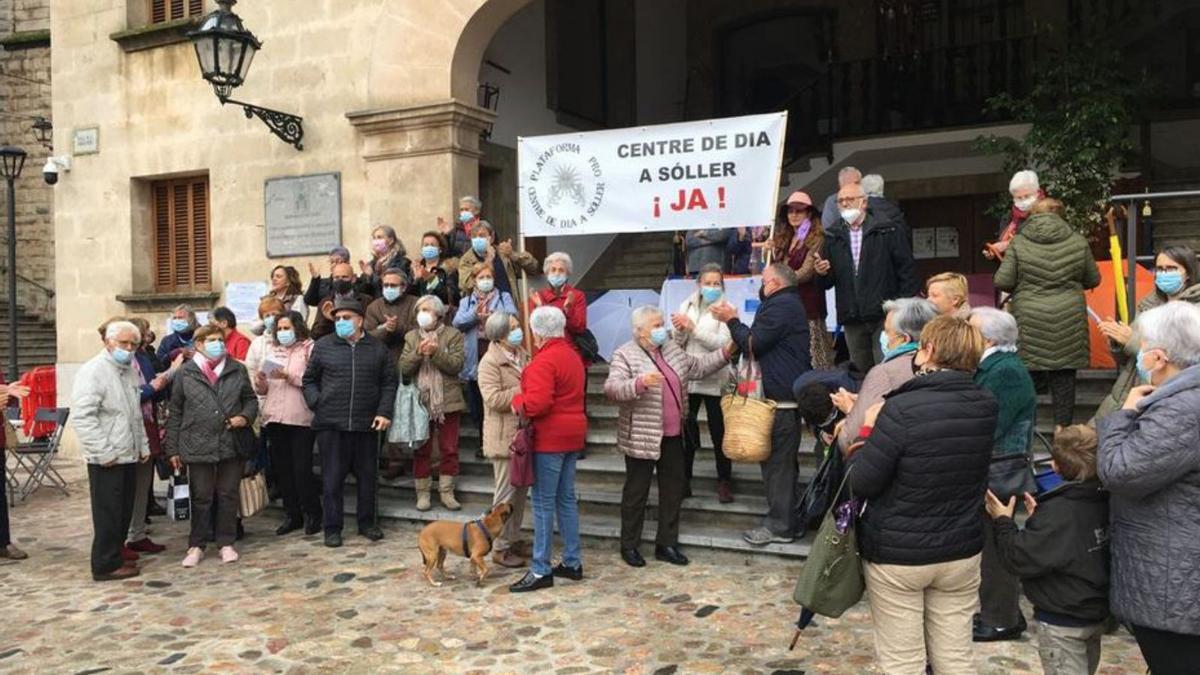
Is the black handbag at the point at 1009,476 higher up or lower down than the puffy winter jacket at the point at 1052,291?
lower down

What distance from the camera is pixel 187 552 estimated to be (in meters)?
7.30

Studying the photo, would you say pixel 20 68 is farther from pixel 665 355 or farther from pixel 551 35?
pixel 665 355

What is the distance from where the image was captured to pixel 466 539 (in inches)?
241

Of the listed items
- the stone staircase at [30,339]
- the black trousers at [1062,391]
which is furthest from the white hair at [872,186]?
the stone staircase at [30,339]

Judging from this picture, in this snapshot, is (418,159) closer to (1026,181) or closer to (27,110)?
(1026,181)

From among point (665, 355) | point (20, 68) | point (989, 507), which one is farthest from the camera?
point (20, 68)

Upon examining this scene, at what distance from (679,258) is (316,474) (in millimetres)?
4825

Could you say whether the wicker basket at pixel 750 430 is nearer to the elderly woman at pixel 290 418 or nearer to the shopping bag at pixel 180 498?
the elderly woman at pixel 290 418

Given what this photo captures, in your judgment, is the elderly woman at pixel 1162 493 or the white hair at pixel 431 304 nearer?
the elderly woman at pixel 1162 493

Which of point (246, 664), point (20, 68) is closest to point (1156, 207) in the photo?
point (246, 664)

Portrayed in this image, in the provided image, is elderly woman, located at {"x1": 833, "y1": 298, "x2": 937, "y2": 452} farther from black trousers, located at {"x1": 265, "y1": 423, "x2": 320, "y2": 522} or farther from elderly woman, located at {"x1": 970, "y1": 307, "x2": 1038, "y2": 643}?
black trousers, located at {"x1": 265, "y1": 423, "x2": 320, "y2": 522}

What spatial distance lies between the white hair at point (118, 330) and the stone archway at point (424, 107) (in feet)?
11.9

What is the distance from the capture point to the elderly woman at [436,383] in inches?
294

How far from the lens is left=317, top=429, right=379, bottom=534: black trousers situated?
7289 millimetres
